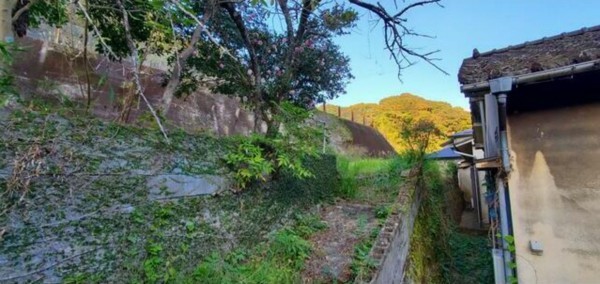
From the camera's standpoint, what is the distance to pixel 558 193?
12.3 feet

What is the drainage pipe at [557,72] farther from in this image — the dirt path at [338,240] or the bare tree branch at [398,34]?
the dirt path at [338,240]

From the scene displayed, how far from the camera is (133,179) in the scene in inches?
117

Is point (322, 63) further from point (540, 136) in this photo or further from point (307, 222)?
point (540, 136)

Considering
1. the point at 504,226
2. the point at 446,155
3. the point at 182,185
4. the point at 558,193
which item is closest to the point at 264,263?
the point at 182,185

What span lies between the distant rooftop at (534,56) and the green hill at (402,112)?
12.2m

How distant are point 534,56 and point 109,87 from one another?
Result: 6.65m

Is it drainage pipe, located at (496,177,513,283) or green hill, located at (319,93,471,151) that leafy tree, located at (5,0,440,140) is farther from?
green hill, located at (319,93,471,151)

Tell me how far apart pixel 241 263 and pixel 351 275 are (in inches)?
56.0

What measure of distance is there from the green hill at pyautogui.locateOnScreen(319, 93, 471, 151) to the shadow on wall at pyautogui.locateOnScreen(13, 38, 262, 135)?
8.83 meters

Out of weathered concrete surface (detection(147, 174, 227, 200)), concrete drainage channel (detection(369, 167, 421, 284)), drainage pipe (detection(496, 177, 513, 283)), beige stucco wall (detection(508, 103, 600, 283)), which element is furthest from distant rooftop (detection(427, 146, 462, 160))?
weathered concrete surface (detection(147, 174, 227, 200))

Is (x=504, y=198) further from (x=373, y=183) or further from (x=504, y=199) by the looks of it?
(x=373, y=183)

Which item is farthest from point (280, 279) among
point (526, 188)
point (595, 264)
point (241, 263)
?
point (595, 264)

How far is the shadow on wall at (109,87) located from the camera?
179 inches

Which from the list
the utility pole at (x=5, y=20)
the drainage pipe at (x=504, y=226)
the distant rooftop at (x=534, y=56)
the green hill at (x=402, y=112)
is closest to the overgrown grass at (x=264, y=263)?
the drainage pipe at (x=504, y=226)
